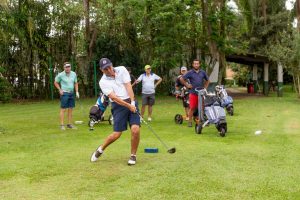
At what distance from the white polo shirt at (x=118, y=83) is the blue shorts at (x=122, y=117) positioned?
0.20 metres

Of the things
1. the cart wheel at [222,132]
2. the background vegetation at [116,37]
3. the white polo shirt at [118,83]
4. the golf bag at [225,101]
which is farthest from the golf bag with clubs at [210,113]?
the background vegetation at [116,37]

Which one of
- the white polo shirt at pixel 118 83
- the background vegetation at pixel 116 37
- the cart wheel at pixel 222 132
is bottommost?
the cart wheel at pixel 222 132

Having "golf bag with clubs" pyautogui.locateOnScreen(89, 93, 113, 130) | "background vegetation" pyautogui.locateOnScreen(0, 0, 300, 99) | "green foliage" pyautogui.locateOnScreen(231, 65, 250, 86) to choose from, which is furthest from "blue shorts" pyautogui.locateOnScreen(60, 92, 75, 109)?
"green foliage" pyautogui.locateOnScreen(231, 65, 250, 86)

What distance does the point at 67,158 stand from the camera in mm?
8070

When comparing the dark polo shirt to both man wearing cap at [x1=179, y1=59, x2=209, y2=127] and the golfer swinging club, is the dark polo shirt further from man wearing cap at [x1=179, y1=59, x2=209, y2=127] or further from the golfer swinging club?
the golfer swinging club

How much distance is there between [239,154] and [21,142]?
15.9 ft

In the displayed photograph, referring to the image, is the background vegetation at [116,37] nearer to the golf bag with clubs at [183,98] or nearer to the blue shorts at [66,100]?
the golf bag with clubs at [183,98]

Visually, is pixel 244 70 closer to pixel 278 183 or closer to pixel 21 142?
pixel 21 142

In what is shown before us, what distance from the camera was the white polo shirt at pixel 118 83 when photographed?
24.0 ft

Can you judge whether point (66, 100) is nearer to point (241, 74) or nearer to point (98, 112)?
point (98, 112)

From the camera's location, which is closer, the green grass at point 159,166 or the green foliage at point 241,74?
the green grass at point 159,166

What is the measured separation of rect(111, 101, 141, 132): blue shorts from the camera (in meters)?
7.41

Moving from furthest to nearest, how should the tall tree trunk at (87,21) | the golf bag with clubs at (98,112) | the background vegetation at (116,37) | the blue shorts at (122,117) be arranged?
1. the tall tree trunk at (87,21)
2. the background vegetation at (116,37)
3. the golf bag with clubs at (98,112)
4. the blue shorts at (122,117)

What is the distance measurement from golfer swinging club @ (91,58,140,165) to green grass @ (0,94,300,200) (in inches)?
22.8
